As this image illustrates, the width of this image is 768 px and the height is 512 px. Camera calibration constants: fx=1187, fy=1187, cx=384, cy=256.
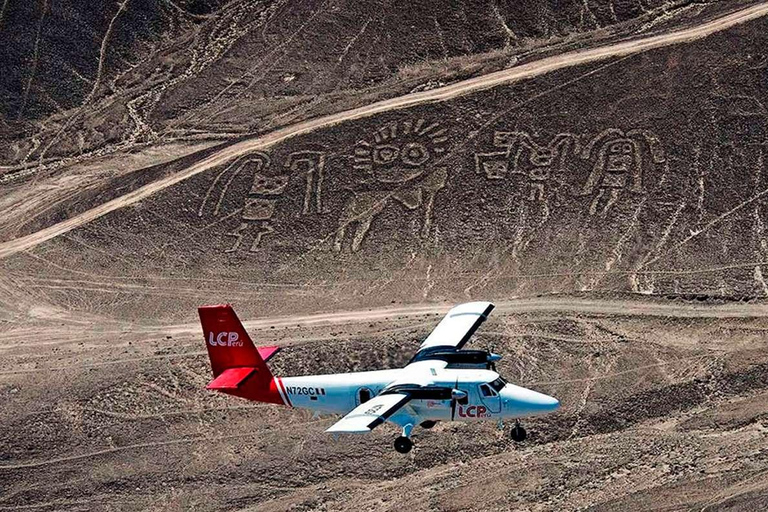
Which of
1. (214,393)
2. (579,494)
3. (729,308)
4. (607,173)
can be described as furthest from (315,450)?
(607,173)

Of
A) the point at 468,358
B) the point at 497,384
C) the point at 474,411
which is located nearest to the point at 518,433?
the point at 474,411

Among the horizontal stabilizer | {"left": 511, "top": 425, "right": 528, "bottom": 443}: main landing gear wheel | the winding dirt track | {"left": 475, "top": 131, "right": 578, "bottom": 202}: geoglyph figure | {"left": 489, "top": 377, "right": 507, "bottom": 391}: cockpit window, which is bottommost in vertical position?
{"left": 511, "top": 425, "right": 528, "bottom": 443}: main landing gear wheel

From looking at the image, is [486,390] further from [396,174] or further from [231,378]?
[396,174]

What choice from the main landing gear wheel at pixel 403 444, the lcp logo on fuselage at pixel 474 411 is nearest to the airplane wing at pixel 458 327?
the lcp logo on fuselage at pixel 474 411

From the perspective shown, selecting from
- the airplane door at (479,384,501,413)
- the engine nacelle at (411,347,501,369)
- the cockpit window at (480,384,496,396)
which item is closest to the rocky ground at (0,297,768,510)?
the engine nacelle at (411,347,501,369)

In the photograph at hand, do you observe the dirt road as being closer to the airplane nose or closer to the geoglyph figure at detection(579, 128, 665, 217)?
the geoglyph figure at detection(579, 128, 665, 217)

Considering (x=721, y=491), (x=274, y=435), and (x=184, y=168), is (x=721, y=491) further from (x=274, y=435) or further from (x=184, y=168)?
(x=184, y=168)
